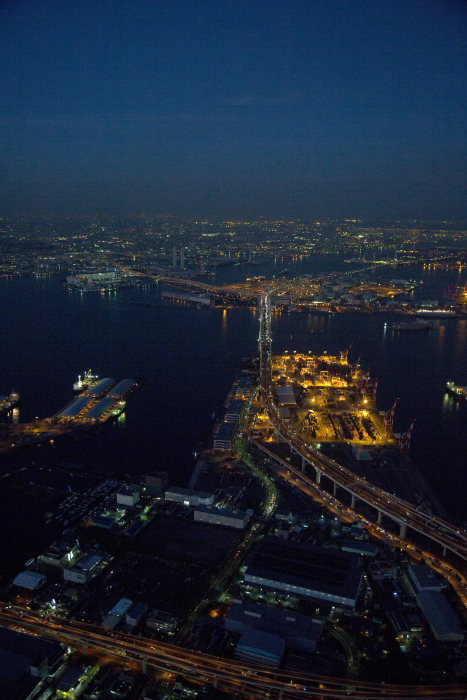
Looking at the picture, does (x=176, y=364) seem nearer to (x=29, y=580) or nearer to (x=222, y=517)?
(x=222, y=517)

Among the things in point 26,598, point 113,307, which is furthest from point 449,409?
point 113,307

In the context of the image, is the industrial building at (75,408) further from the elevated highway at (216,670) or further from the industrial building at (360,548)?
the industrial building at (360,548)

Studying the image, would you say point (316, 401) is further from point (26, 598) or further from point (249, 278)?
point (249, 278)

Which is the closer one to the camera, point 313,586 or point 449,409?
point 313,586

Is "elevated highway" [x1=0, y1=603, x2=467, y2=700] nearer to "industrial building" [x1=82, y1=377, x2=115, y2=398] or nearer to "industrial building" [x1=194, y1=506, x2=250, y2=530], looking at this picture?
"industrial building" [x1=194, y1=506, x2=250, y2=530]

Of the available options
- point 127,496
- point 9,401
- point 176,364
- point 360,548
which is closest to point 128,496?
point 127,496
